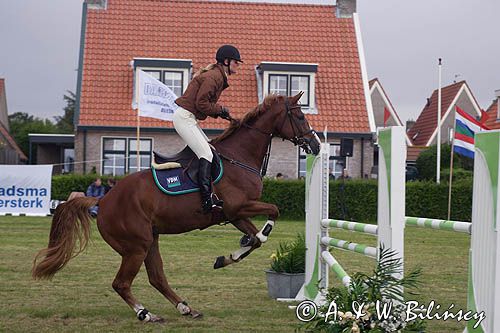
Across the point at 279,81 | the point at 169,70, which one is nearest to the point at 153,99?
the point at 169,70

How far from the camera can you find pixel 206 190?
24.6 feet

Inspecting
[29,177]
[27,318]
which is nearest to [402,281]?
[27,318]

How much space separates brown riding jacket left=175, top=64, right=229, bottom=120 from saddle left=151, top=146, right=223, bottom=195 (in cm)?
43

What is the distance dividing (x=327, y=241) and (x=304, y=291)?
94 centimetres

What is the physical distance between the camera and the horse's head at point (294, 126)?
26.4ft

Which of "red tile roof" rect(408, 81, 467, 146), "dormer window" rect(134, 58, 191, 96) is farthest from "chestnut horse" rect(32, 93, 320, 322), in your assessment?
"red tile roof" rect(408, 81, 467, 146)

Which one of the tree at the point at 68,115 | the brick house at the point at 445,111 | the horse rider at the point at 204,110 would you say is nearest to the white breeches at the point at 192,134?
the horse rider at the point at 204,110

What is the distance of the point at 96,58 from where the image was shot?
31.6 meters

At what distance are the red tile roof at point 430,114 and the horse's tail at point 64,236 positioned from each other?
137 feet

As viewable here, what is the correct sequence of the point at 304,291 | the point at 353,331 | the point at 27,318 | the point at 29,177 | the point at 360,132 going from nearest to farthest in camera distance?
1. the point at 353,331
2. the point at 27,318
3. the point at 304,291
4. the point at 29,177
5. the point at 360,132

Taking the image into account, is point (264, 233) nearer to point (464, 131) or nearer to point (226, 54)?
point (226, 54)

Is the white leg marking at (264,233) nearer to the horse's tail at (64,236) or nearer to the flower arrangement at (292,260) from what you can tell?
the flower arrangement at (292,260)

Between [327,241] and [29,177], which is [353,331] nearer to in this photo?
[327,241]

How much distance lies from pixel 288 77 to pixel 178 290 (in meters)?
22.7
